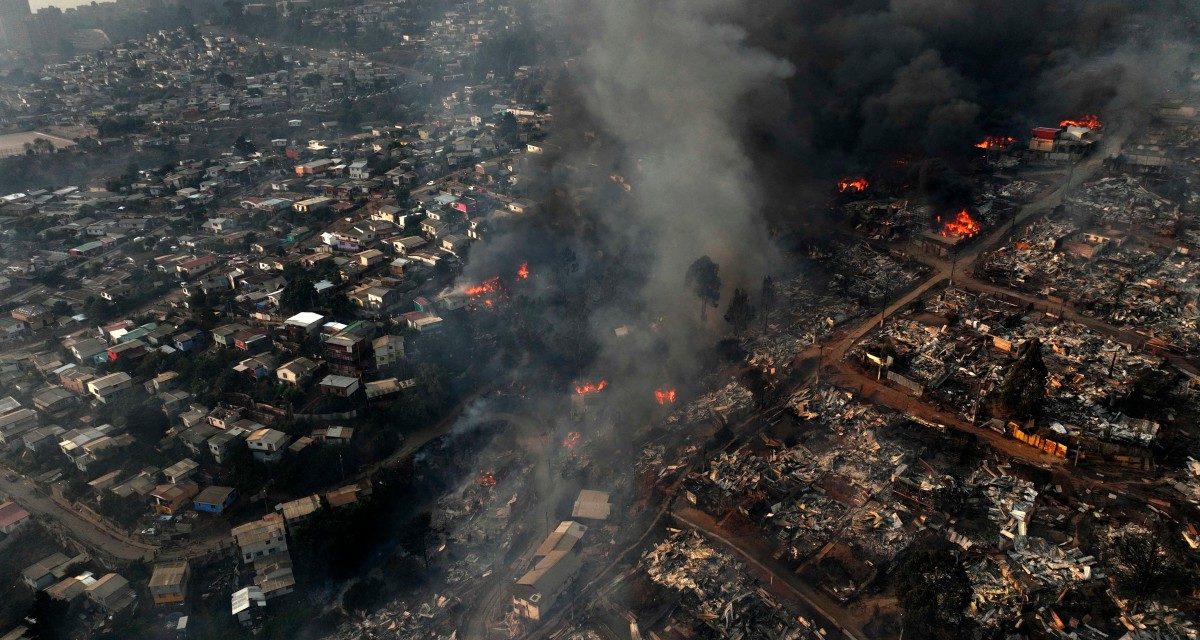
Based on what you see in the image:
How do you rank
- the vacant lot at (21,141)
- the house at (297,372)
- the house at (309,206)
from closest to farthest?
the house at (297,372) → the house at (309,206) → the vacant lot at (21,141)

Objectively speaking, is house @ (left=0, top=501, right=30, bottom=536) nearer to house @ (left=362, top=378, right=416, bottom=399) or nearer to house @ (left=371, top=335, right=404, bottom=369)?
house @ (left=362, top=378, right=416, bottom=399)

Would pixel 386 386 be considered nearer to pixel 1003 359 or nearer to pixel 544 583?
pixel 544 583

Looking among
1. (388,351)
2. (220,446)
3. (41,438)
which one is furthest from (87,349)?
(388,351)

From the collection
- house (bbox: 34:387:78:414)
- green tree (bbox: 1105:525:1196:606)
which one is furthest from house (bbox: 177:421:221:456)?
green tree (bbox: 1105:525:1196:606)

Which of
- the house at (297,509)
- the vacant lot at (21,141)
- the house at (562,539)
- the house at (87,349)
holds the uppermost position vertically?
the vacant lot at (21,141)

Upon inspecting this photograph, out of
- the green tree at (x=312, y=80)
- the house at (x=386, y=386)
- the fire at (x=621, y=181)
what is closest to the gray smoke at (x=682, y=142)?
the fire at (x=621, y=181)

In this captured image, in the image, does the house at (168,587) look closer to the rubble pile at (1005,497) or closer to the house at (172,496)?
the house at (172,496)

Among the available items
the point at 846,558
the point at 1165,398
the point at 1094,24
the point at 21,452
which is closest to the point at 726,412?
the point at 846,558
